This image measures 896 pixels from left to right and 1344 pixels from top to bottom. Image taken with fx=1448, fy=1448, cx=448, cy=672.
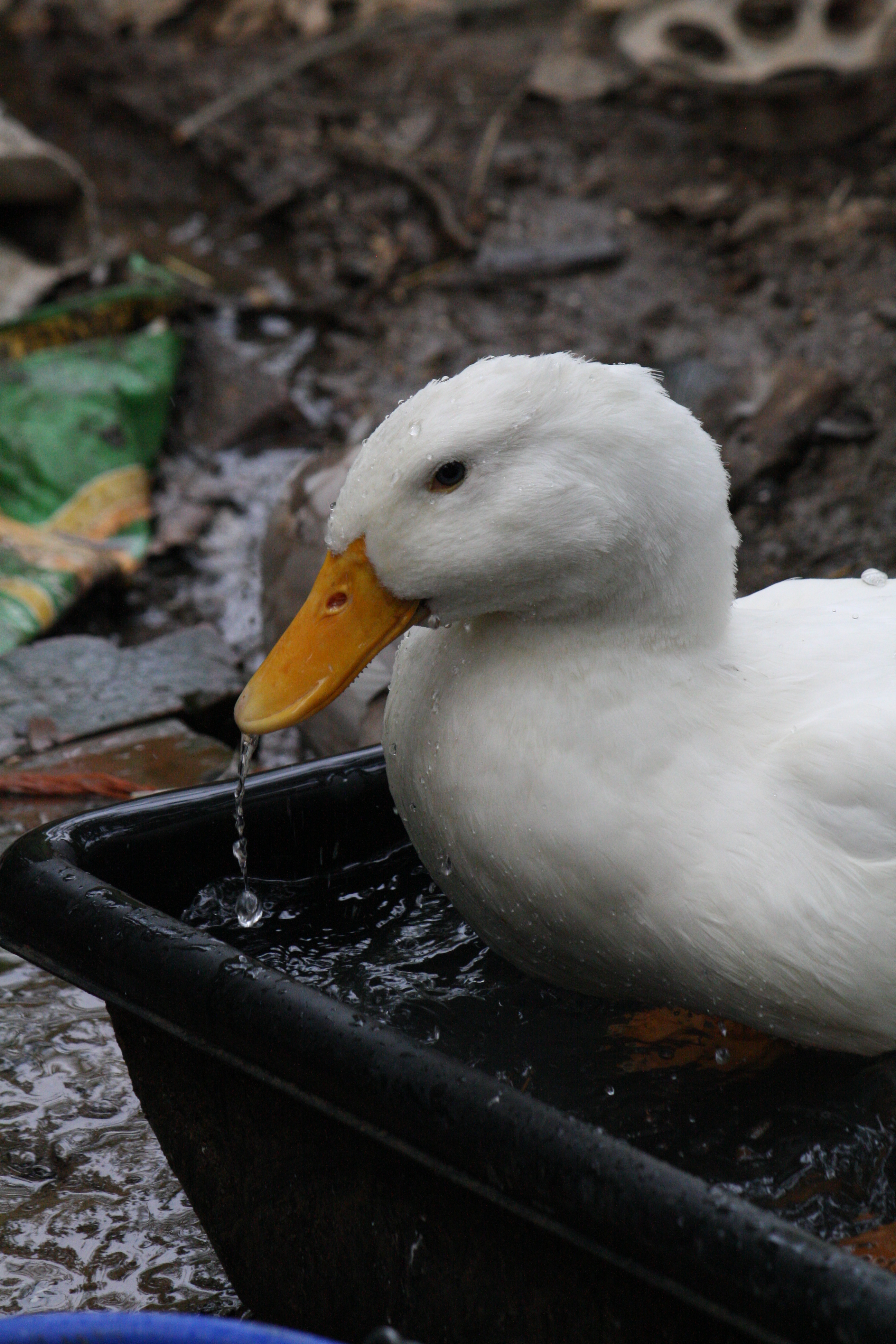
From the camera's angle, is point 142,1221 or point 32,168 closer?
point 142,1221

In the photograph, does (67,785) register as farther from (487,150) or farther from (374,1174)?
(487,150)

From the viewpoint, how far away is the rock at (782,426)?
4.43 m

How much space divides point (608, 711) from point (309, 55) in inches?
254

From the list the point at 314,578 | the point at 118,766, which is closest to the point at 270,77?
the point at 314,578

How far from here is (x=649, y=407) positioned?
71.6 inches

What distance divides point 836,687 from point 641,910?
428 millimetres

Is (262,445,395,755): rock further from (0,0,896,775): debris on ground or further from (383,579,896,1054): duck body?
(383,579,896,1054): duck body

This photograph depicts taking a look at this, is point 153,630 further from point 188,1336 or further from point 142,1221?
point 188,1336

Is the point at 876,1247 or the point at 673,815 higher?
the point at 673,815

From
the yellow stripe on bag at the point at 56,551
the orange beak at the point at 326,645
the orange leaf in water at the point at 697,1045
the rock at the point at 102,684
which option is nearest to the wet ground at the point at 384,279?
the yellow stripe on bag at the point at 56,551

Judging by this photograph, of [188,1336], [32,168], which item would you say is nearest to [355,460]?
[188,1336]

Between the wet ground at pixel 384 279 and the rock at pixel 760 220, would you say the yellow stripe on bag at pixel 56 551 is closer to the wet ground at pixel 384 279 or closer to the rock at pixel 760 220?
the wet ground at pixel 384 279

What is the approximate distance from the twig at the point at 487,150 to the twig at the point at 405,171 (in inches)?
3.5

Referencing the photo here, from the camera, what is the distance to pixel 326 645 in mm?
1888
